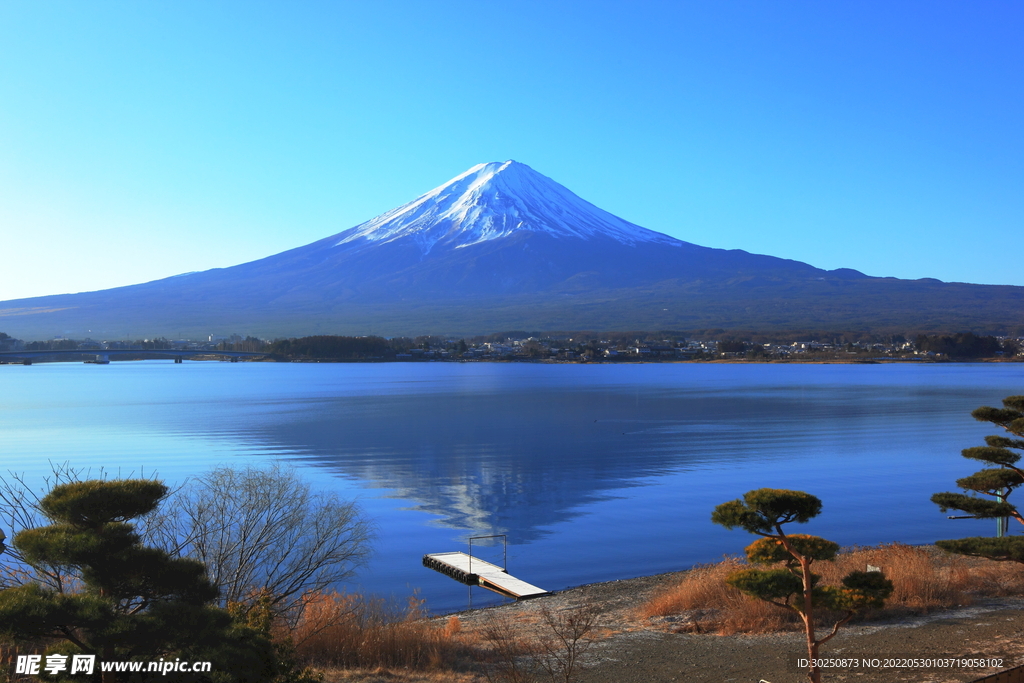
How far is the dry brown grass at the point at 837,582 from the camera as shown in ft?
24.8

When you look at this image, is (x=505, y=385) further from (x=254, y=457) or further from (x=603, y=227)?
(x=603, y=227)

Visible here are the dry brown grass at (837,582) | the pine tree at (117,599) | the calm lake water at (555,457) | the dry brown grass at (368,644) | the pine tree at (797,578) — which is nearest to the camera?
the pine tree at (117,599)

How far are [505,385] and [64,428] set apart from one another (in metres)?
34.5

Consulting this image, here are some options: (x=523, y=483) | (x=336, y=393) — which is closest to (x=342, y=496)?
(x=523, y=483)

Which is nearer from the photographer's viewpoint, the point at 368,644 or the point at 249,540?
the point at 368,644

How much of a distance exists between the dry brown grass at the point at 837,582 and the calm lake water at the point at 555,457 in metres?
2.69

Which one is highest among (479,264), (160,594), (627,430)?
(479,264)

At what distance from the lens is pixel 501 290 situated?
16100 cm

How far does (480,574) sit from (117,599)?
7233mm

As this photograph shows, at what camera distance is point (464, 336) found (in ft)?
425

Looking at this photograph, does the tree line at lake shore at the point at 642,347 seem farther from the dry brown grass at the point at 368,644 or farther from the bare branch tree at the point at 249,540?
the dry brown grass at the point at 368,644

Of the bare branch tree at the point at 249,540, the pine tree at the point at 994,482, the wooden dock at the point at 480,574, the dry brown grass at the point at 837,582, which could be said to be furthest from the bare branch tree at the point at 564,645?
the pine tree at the point at 994,482

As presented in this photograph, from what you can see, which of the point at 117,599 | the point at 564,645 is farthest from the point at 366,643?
the point at 117,599

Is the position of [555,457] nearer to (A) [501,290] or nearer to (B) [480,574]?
(B) [480,574]
